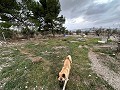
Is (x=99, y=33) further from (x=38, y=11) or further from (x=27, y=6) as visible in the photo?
(x=27, y=6)

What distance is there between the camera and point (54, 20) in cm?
2980

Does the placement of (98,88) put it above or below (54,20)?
below

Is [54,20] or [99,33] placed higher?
[54,20]

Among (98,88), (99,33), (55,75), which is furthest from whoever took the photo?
(99,33)

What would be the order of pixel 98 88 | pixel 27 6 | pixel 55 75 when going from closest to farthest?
1. pixel 98 88
2. pixel 55 75
3. pixel 27 6

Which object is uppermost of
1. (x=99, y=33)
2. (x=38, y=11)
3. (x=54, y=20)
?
(x=38, y=11)

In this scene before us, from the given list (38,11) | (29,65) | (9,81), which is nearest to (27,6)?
(38,11)

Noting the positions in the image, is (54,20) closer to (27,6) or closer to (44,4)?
(44,4)

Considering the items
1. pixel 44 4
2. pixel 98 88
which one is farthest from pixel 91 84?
pixel 44 4

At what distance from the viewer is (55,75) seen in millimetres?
7500

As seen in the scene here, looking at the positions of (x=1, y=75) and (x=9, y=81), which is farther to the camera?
(x=1, y=75)

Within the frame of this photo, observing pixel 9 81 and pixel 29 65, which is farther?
pixel 29 65

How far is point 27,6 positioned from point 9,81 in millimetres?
22542

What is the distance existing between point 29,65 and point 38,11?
21621 millimetres
